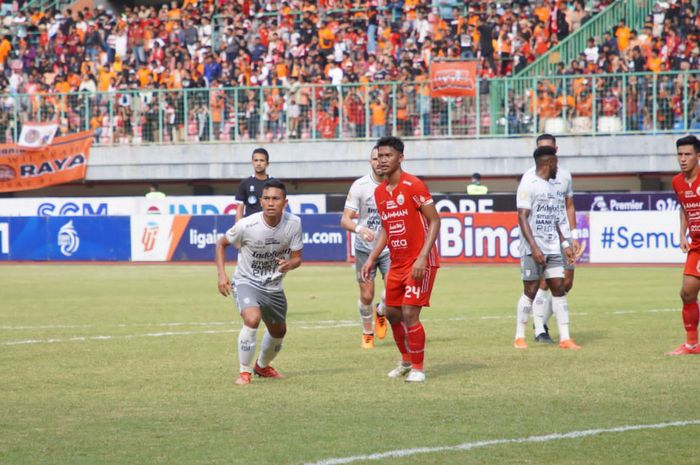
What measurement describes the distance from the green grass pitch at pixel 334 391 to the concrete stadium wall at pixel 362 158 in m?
14.9

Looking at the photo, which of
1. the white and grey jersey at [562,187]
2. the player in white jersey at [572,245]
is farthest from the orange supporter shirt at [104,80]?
the white and grey jersey at [562,187]

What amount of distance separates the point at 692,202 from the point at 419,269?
3.53 meters

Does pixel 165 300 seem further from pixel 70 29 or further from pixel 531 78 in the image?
pixel 70 29

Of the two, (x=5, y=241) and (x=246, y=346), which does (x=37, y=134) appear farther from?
(x=246, y=346)

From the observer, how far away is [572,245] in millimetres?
12984

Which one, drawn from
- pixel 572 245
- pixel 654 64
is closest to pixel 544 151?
pixel 572 245

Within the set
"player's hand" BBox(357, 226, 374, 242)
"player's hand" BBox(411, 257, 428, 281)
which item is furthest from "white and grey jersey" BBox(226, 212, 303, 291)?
"player's hand" BBox(357, 226, 374, 242)

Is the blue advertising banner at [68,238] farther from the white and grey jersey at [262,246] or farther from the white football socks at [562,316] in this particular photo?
the white and grey jersey at [262,246]

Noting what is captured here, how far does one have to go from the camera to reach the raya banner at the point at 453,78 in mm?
32094

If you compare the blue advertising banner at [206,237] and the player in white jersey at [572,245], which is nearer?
the player in white jersey at [572,245]

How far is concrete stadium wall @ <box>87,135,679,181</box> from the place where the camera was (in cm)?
3284

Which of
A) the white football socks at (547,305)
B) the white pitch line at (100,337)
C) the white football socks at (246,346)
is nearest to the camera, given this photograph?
the white football socks at (246,346)

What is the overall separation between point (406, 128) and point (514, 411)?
2567 centimetres

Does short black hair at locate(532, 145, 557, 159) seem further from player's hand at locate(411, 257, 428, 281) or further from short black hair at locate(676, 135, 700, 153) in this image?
player's hand at locate(411, 257, 428, 281)
